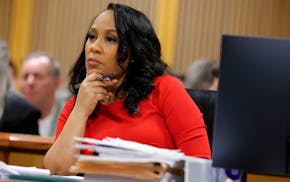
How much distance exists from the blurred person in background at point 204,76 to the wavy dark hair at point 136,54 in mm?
2393

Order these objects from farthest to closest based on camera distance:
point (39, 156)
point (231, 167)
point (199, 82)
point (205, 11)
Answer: point (205, 11) < point (199, 82) < point (39, 156) < point (231, 167)

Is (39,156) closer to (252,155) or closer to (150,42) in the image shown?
(150,42)

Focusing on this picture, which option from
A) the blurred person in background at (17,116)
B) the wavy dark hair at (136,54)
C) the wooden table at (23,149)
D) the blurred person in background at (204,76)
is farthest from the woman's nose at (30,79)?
the wavy dark hair at (136,54)

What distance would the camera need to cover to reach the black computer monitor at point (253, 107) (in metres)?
1.77

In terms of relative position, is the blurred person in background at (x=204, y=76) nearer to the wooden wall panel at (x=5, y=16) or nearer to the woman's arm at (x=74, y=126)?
the wooden wall panel at (x=5, y=16)

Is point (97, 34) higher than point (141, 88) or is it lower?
higher

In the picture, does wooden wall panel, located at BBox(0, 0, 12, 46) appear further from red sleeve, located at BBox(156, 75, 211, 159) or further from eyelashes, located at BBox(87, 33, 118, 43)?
red sleeve, located at BBox(156, 75, 211, 159)

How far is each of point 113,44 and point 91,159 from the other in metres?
0.75

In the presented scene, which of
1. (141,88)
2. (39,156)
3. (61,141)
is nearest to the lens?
(61,141)

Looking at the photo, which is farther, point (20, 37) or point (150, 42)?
point (20, 37)

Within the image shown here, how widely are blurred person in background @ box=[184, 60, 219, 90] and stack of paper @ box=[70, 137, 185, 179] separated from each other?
3.19 meters

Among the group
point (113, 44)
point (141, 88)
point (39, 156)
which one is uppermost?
point (113, 44)

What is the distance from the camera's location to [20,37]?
6555 mm

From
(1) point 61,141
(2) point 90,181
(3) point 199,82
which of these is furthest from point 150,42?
(3) point 199,82
